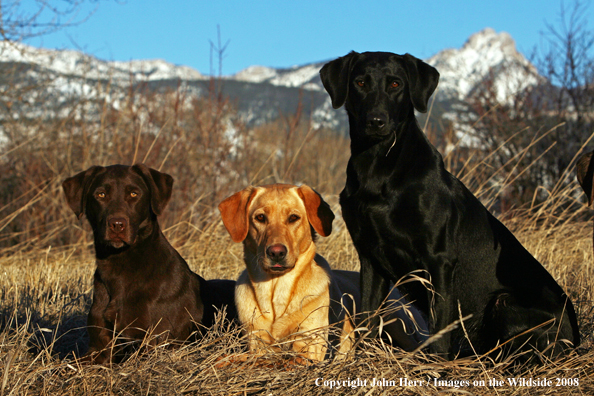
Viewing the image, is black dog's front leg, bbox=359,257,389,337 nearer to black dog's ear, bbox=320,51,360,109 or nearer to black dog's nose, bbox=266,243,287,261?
black dog's nose, bbox=266,243,287,261

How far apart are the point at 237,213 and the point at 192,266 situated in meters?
2.82

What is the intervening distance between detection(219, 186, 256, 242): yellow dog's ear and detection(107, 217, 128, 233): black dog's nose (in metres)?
0.61

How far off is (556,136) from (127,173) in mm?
7545

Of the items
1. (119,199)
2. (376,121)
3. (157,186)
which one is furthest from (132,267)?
(376,121)

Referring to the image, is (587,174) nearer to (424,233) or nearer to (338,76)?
(424,233)

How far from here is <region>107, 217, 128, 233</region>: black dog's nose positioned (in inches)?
143

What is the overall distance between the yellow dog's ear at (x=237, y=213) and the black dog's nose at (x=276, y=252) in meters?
0.33

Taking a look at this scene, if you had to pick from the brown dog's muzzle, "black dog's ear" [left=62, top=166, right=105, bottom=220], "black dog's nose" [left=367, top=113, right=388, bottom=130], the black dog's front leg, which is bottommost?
the black dog's front leg

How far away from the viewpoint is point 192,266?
6.49 meters

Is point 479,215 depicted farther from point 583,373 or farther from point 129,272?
point 129,272

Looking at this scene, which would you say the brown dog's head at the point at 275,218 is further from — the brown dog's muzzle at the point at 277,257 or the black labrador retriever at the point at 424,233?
the black labrador retriever at the point at 424,233

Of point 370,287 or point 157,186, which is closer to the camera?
point 370,287

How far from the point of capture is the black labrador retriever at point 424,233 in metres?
3.34

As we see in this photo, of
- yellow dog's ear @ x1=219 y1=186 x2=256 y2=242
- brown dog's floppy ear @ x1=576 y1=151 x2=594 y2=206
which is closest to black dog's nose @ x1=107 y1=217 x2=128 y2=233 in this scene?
yellow dog's ear @ x1=219 y1=186 x2=256 y2=242
